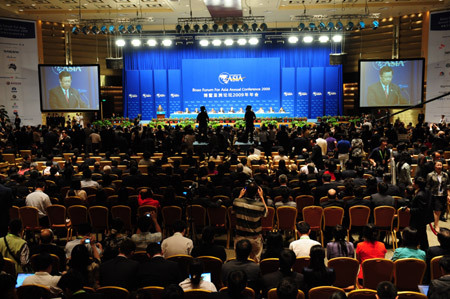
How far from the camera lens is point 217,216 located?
7.47m

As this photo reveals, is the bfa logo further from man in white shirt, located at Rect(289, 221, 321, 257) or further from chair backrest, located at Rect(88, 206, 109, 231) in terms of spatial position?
man in white shirt, located at Rect(289, 221, 321, 257)

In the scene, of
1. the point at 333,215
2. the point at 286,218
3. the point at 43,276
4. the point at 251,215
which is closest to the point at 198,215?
the point at 286,218

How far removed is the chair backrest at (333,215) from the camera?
7059 mm

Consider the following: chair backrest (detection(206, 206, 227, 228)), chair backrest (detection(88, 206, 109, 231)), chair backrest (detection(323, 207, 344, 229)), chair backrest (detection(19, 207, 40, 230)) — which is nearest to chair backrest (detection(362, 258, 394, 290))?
chair backrest (detection(323, 207, 344, 229))

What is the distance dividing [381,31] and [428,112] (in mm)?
5882

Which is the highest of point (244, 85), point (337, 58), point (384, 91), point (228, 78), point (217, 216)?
point (337, 58)

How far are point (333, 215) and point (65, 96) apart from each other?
57.0ft

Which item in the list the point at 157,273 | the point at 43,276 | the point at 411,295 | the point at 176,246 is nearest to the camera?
the point at 411,295

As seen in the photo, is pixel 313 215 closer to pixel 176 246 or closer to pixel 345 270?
pixel 345 270

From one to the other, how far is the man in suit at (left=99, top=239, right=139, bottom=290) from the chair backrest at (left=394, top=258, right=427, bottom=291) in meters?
2.95

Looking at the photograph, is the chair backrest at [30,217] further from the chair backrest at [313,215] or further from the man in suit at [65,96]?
the man in suit at [65,96]

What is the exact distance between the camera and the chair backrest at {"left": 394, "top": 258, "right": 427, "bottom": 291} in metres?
4.70

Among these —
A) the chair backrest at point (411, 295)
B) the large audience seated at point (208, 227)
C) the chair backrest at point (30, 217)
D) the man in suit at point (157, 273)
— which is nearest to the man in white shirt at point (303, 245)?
the large audience seated at point (208, 227)

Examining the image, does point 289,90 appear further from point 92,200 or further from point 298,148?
point 92,200
